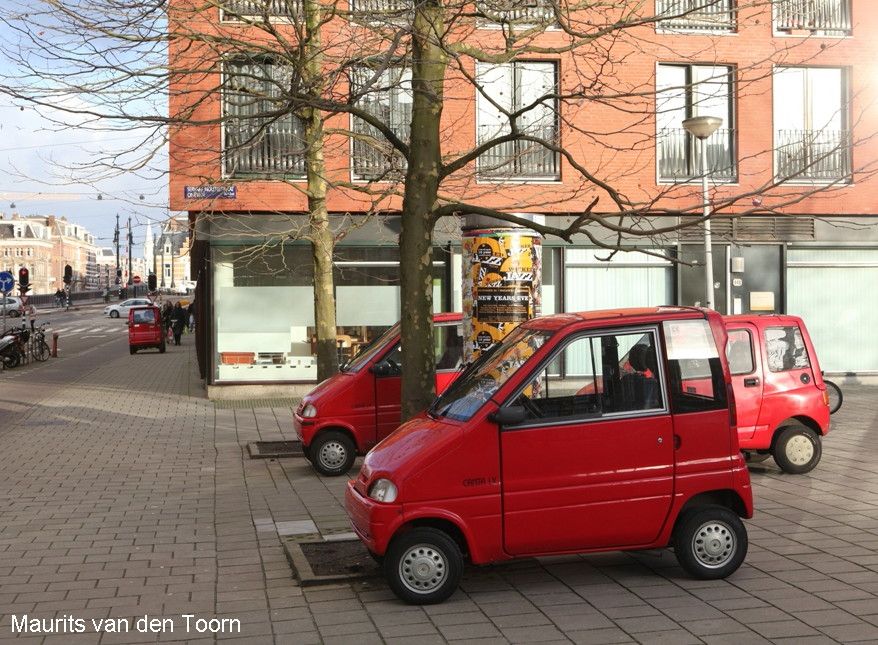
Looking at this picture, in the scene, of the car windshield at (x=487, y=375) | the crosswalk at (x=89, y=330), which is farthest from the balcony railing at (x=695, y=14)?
the crosswalk at (x=89, y=330)

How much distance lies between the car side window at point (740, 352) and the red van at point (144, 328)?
30.6 m

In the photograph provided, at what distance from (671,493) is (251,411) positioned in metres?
12.9

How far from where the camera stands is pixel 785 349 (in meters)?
11.3

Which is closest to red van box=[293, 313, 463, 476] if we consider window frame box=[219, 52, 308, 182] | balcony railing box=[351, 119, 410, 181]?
balcony railing box=[351, 119, 410, 181]

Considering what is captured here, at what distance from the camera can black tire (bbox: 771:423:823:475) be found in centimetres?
1114

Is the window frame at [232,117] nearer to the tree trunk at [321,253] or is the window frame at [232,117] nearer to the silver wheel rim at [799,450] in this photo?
the tree trunk at [321,253]

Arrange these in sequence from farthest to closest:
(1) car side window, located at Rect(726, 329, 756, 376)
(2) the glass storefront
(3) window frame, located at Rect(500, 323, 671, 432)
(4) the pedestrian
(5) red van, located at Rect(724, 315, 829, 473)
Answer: (4) the pedestrian → (2) the glass storefront → (1) car side window, located at Rect(726, 329, 756, 376) → (5) red van, located at Rect(724, 315, 829, 473) → (3) window frame, located at Rect(500, 323, 671, 432)

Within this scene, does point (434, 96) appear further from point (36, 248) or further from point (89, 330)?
point (36, 248)

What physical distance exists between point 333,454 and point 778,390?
4.81 metres

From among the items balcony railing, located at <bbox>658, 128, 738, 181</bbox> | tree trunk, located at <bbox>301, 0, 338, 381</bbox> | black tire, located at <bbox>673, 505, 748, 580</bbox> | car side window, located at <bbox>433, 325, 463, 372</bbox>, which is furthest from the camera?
balcony railing, located at <bbox>658, 128, 738, 181</bbox>

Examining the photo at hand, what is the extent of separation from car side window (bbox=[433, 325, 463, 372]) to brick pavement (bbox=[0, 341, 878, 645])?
6.36ft

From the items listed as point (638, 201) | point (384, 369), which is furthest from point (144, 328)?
point (384, 369)

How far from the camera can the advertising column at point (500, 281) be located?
415 inches

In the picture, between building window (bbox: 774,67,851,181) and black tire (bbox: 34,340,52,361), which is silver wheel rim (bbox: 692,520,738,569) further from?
black tire (bbox: 34,340,52,361)
